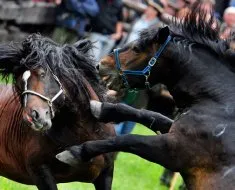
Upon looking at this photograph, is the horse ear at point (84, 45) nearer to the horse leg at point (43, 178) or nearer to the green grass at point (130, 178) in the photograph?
the horse leg at point (43, 178)

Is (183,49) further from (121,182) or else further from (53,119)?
(121,182)

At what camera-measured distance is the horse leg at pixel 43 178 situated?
→ 7082 mm

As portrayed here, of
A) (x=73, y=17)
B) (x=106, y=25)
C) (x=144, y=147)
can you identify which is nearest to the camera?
(x=144, y=147)

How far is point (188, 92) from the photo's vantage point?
22.0 ft

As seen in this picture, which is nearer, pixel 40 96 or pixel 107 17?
pixel 40 96

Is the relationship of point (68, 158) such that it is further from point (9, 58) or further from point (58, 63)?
point (9, 58)

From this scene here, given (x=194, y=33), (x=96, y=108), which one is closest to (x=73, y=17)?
(x=96, y=108)

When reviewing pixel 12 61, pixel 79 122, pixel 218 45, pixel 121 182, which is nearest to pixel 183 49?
pixel 218 45

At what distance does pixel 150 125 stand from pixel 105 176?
703mm

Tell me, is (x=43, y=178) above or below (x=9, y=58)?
below

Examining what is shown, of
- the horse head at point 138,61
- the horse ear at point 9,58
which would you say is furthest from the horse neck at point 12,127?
the horse head at point 138,61

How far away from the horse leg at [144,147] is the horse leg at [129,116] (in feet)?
1.49

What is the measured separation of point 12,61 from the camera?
24.1 feet

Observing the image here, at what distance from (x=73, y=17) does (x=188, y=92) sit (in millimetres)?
7591
